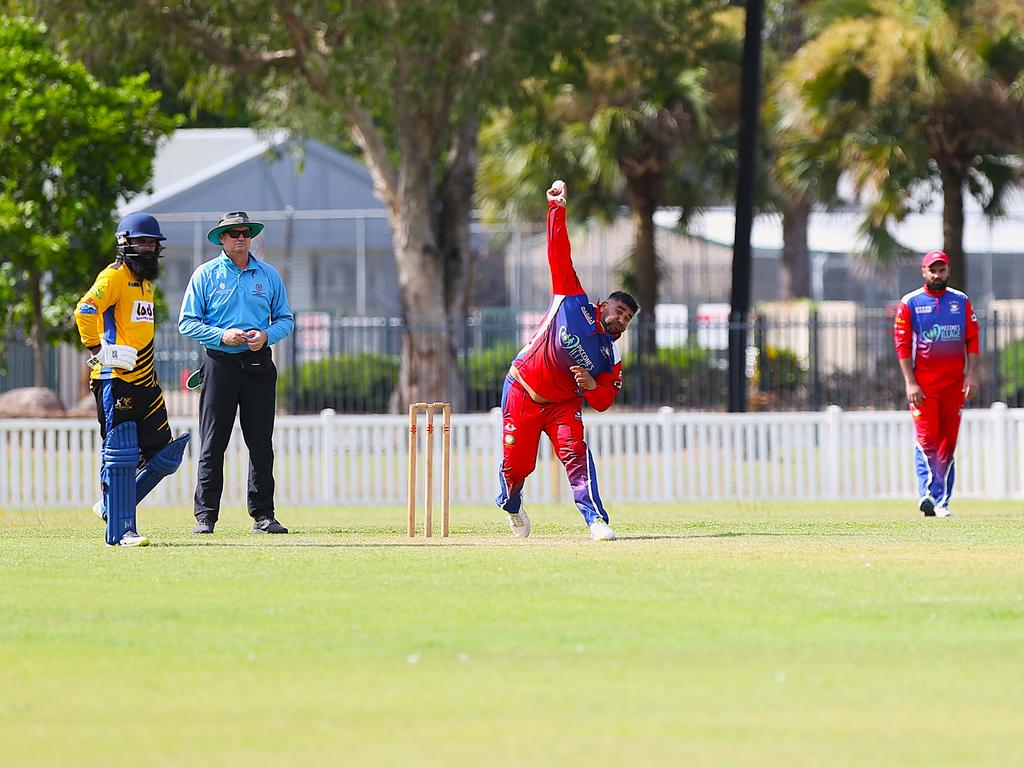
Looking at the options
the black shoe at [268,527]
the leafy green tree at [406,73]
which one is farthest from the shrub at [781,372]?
the black shoe at [268,527]

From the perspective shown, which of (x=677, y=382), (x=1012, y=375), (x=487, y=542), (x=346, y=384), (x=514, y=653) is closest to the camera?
(x=514, y=653)

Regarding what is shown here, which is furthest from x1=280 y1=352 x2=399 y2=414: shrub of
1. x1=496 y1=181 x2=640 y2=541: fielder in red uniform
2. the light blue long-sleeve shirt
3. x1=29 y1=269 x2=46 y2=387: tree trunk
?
x1=496 y1=181 x2=640 y2=541: fielder in red uniform

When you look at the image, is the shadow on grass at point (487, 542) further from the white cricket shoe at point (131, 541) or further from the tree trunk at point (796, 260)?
the tree trunk at point (796, 260)

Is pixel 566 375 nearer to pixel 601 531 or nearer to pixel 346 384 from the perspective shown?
pixel 601 531

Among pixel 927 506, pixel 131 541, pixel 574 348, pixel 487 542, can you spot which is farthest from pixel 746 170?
pixel 131 541

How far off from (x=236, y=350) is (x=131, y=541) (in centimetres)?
156

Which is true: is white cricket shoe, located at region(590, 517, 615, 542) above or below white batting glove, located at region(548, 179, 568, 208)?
below

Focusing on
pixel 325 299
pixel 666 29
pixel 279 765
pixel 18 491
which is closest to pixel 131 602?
pixel 279 765

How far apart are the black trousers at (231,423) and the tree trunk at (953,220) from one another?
20606mm

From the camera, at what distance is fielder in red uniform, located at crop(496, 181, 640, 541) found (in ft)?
37.2

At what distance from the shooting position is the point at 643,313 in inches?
1432

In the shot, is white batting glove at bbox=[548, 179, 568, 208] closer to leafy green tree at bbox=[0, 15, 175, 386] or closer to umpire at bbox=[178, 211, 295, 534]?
umpire at bbox=[178, 211, 295, 534]

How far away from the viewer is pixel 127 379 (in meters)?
11.4

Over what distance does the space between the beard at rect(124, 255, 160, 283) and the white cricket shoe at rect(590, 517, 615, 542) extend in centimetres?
303
